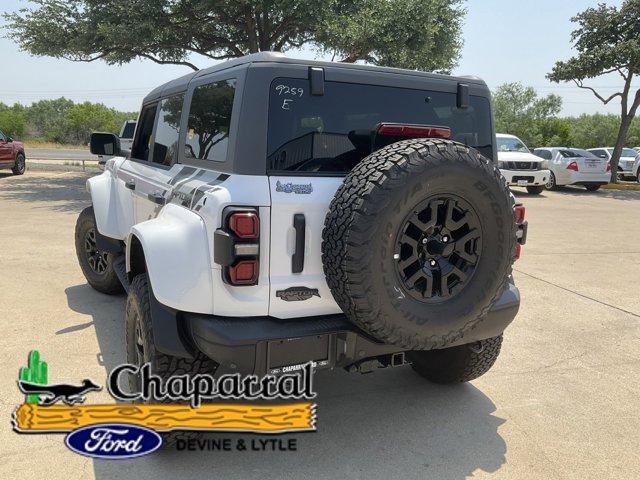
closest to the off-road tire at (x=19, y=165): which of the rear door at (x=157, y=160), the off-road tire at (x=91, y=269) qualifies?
the off-road tire at (x=91, y=269)

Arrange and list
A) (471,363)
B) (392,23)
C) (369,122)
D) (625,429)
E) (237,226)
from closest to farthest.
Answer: (237,226) < (369,122) < (625,429) < (471,363) < (392,23)

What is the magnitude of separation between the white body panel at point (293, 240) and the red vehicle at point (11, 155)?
17.2 meters

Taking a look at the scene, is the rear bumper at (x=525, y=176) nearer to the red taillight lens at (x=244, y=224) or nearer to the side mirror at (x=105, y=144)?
the side mirror at (x=105, y=144)

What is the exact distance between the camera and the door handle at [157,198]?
9.93 feet

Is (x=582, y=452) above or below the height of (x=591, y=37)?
below

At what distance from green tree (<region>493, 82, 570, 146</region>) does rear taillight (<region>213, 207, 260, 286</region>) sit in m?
67.0

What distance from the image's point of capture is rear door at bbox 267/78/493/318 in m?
2.35

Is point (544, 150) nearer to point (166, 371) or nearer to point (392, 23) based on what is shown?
point (392, 23)

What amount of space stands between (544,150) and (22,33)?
1710 centimetres

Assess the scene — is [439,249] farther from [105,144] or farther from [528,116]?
[528,116]

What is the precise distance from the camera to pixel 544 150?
18.5 metres

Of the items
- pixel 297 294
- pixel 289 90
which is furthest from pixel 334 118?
pixel 297 294

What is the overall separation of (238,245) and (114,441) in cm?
130

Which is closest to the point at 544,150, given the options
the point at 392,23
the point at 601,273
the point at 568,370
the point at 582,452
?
the point at 392,23
